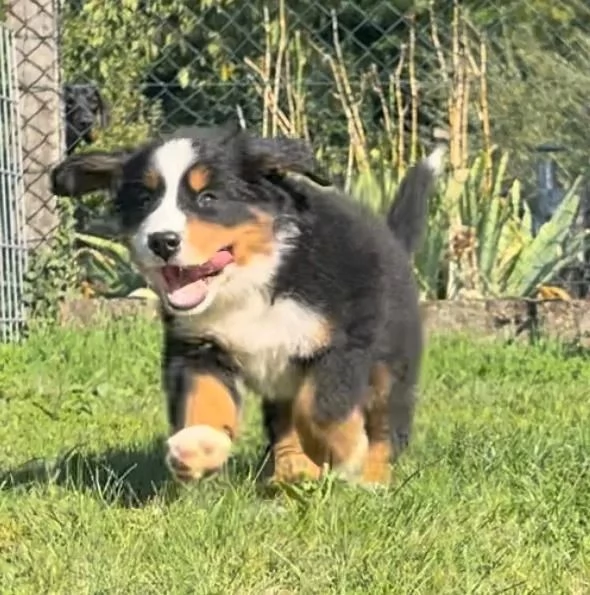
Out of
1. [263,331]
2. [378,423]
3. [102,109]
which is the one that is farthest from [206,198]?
[102,109]

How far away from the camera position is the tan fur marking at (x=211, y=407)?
3.83m

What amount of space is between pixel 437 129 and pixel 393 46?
67cm

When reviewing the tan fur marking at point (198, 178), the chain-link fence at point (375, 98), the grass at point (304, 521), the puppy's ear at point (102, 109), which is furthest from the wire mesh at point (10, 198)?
the tan fur marking at point (198, 178)

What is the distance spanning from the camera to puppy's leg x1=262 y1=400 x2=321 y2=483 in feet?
12.8

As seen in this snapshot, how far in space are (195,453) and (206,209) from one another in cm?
60

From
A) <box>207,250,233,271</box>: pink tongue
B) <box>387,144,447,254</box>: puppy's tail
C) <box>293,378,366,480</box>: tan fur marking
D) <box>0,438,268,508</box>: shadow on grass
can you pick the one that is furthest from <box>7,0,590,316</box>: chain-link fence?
<box>207,250,233,271</box>: pink tongue

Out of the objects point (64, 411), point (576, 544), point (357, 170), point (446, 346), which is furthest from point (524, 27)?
point (576, 544)

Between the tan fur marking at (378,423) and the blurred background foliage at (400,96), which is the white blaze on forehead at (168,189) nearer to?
the tan fur marking at (378,423)

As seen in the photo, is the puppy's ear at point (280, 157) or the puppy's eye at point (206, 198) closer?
the puppy's eye at point (206, 198)

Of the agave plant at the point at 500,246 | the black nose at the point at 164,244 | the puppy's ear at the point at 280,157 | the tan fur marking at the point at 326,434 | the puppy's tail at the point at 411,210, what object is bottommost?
the agave plant at the point at 500,246

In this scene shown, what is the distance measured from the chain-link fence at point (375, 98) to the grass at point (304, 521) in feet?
12.1

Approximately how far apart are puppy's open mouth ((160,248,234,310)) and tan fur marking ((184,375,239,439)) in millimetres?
231

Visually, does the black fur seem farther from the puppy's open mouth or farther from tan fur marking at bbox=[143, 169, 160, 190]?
tan fur marking at bbox=[143, 169, 160, 190]

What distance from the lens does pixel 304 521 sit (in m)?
3.20
